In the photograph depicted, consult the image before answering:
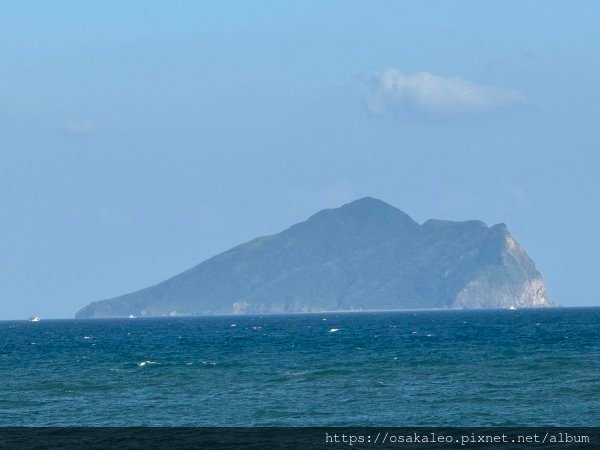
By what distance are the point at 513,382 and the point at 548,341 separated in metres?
54.5

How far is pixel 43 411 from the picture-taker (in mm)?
58406

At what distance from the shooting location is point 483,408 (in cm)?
5588

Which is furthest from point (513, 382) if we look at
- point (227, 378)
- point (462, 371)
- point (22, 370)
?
point (22, 370)

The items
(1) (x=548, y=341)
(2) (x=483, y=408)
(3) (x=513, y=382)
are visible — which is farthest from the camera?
(1) (x=548, y=341)
